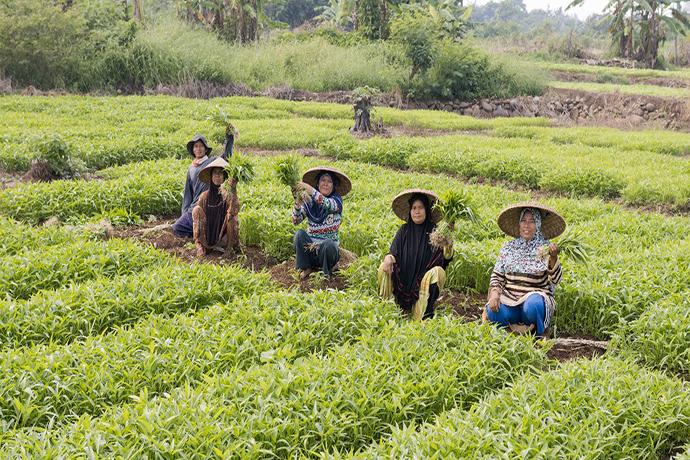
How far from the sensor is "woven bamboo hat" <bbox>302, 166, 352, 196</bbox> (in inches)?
269

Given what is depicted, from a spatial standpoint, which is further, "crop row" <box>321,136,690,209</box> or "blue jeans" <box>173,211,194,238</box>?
"crop row" <box>321,136,690,209</box>

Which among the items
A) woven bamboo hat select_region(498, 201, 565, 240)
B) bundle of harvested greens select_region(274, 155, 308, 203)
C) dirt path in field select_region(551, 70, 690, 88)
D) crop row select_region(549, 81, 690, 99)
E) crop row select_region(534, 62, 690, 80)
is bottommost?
woven bamboo hat select_region(498, 201, 565, 240)

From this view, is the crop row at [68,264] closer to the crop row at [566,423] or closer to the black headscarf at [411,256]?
the black headscarf at [411,256]

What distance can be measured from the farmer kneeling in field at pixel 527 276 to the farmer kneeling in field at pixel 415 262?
1.61ft

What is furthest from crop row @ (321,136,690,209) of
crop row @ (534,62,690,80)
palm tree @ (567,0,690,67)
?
palm tree @ (567,0,690,67)

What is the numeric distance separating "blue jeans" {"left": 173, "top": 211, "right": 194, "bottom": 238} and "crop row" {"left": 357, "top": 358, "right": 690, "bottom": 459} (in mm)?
4772

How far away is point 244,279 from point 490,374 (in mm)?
2667

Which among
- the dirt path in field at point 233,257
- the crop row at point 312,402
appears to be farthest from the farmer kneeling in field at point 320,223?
the crop row at point 312,402

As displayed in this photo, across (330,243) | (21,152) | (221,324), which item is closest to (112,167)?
(21,152)

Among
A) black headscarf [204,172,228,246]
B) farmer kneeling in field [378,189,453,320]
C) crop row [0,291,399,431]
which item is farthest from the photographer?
black headscarf [204,172,228,246]

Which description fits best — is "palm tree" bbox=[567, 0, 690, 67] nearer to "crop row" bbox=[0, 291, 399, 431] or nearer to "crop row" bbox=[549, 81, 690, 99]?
"crop row" bbox=[549, 81, 690, 99]

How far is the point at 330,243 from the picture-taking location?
269 inches

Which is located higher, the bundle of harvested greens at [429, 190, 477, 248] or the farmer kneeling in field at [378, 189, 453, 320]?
the bundle of harvested greens at [429, 190, 477, 248]

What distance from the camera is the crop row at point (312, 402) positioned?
12.0 feet
